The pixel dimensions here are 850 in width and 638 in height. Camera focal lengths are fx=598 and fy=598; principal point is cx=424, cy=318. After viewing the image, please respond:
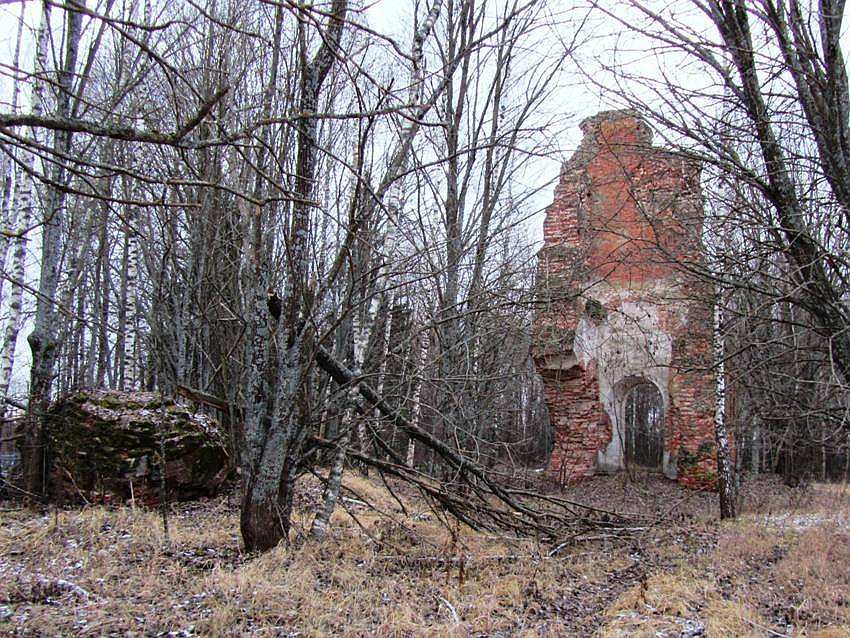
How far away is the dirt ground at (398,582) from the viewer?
13.0 ft

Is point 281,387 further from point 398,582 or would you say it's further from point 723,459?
point 723,459

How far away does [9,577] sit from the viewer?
4.40 m

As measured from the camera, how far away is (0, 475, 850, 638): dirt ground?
3.96m

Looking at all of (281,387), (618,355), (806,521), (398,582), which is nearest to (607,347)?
(618,355)

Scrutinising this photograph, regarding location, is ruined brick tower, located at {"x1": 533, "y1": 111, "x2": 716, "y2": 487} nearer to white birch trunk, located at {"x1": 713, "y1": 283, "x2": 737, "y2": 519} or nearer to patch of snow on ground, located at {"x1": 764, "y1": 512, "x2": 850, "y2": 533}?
patch of snow on ground, located at {"x1": 764, "y1": 512, "x2": 850, "y2": 533}

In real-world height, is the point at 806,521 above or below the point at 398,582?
below

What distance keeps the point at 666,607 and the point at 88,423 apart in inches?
268

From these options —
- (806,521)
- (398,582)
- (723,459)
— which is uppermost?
(723,459)

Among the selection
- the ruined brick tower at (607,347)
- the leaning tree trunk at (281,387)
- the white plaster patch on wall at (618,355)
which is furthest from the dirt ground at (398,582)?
the white plaster patch on wall at (618,355)

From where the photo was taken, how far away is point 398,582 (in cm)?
496

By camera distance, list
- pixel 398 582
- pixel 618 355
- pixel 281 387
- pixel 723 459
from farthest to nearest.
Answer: pixel 618 355 < pixel 723 459 < pixel 281 387 < pixel 398 582

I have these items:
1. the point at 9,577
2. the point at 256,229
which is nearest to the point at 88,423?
the point at 9,577

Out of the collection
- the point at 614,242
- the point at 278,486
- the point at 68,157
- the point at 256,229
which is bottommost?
the point at 278,486

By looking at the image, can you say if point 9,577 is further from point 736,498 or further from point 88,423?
point 736,498
